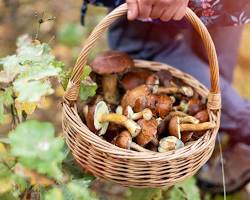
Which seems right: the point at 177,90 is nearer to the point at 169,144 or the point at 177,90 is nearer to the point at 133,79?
the point at 133,79

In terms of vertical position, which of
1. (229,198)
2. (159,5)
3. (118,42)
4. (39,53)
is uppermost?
(159,5)

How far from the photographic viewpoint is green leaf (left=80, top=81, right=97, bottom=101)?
1327 mm

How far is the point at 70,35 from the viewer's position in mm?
2664

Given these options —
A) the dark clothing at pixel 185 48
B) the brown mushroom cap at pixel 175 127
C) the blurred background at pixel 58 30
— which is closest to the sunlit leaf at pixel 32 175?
the brown mushroom cap at pixel 175 127

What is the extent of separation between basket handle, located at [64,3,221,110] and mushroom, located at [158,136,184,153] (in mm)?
172

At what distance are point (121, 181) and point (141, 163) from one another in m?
0.09

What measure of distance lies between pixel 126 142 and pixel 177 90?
304 millimetres

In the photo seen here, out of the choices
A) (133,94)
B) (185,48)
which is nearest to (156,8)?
(133,94)

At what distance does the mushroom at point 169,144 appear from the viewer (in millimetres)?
1245

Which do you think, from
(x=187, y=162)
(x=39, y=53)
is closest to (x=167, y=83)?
(x=187, y=162)

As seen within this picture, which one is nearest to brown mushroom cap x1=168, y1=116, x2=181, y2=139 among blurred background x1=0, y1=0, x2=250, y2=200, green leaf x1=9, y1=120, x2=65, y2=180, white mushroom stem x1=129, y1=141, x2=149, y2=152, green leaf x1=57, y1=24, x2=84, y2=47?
white mushroom stem x1=129, y1=141, x2=149, y2=152

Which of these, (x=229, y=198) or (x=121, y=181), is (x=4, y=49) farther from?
(x=121, y=181)

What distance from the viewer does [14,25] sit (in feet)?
8.79

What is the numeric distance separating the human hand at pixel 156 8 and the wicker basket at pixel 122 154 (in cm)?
2
